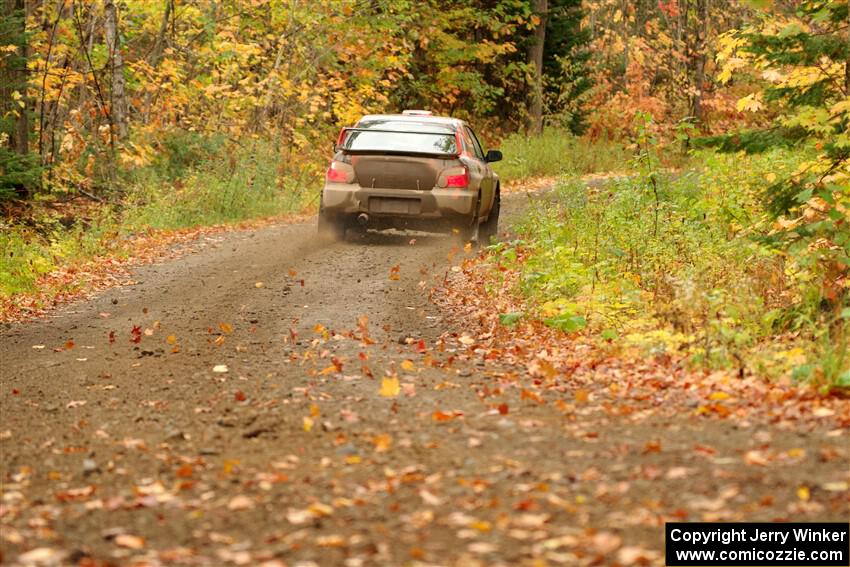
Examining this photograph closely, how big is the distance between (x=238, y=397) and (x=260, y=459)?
1.44 metres

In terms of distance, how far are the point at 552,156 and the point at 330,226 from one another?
14.6m

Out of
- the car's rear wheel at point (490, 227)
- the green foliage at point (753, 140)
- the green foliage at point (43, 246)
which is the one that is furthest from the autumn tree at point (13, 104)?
the green foliage at point (753, 140)

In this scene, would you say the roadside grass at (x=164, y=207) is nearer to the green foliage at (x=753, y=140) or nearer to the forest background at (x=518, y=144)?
the forest background at (x=518, y=144)

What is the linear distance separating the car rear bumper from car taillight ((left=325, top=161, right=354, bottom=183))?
7cm

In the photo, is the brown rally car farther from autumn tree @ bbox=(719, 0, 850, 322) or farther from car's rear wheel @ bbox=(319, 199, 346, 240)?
autumn tree @ bbox=(719, 0, 850, 322)

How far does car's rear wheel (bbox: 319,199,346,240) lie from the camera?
1569 centimetres

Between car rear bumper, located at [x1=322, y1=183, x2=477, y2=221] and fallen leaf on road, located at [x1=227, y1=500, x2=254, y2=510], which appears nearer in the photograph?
fallen leaf on road, located at [x1=227, y1=500, x2=254, y2=510]

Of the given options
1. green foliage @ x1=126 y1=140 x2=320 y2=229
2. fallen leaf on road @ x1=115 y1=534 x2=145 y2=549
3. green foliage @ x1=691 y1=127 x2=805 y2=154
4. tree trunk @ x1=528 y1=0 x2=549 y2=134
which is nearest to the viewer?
fallen leaf on road @ x1=115 y1=534 x2=145 y2=549

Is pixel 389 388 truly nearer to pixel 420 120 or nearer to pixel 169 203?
pixel 420 120

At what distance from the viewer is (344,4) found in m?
26.3

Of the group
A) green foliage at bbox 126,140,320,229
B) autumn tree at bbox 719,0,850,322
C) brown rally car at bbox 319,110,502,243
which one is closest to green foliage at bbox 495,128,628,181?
green foliage at bbox 126,140,320,229

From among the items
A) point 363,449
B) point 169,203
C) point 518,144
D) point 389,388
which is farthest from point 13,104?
point 518,144

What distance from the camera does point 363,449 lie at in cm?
628

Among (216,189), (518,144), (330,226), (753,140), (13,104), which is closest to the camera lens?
(753,140)
